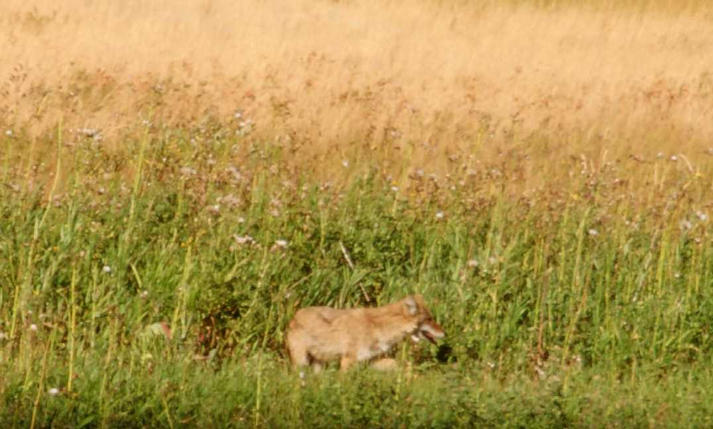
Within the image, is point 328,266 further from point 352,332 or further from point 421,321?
point 421,321

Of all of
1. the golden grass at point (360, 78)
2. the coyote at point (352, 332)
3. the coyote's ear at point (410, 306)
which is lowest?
the golden grass at point (360, 78)

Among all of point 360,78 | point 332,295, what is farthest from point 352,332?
point 360,78

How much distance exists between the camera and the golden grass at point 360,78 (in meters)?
11.1

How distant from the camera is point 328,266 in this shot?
6.56 metres

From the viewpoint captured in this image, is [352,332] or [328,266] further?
[328,266]

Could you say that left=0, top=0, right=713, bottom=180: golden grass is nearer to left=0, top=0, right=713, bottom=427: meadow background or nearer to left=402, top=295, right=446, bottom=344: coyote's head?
left=0, top=0, right=713, bottom=427: meadow background

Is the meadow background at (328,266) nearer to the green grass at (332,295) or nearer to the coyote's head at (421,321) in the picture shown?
the green grass at (332,295)

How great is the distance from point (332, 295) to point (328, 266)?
0.48 ft

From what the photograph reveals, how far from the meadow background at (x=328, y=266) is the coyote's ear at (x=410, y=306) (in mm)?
213

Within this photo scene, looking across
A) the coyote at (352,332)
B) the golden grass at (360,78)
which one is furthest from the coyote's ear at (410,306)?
the golden grass at (360,78)

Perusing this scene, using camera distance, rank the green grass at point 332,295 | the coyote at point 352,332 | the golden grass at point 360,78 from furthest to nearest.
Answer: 1. the golden grass at point 360,78
2. the coyote at point 352,332
3. the green grass at point 332,295

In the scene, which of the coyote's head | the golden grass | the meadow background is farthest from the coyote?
the golden grass

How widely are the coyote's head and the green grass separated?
5.1 inches

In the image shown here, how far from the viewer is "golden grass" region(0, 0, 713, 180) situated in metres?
11.1
